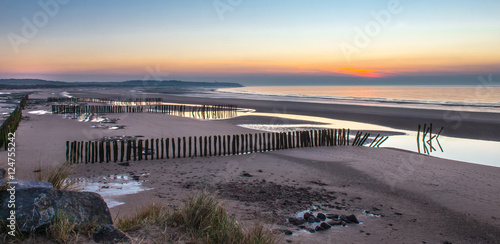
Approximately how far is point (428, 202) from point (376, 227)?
7.53ft

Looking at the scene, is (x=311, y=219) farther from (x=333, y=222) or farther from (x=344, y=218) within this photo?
(x=344, y=218)

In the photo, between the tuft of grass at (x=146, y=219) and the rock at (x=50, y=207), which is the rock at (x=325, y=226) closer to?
the tuft of grass at (x=146, y=219)

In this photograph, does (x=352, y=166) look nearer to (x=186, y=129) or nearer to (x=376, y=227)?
(x=376, y=227)

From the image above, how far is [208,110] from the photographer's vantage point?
119 feet

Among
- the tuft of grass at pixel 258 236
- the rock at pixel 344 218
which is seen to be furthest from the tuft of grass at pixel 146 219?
the rock at pixel 344 218

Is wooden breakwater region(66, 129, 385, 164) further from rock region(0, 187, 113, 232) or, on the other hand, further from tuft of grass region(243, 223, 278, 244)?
tuft of grass region(243, 223, 278, 244)

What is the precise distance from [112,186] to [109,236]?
4.25 meters

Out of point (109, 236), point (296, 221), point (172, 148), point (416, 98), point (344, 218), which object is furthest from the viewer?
point (416, 98)

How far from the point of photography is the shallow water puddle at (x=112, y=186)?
763 centimetres

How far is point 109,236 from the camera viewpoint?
4410 millimetres

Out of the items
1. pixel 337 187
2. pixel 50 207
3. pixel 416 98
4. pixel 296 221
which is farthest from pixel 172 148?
pixel 416 98

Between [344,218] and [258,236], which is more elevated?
[258,236]

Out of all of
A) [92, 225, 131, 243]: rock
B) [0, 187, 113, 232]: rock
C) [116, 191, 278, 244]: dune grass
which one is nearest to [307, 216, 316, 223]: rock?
[116, 191, 278, 244]: dune grass

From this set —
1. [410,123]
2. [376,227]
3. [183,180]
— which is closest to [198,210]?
[376,227]
